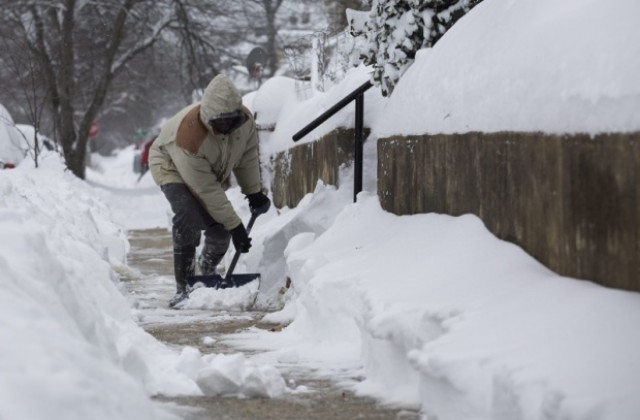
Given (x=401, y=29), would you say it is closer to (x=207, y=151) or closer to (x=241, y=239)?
(x=207, y=151)

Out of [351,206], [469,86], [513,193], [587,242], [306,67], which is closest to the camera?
[587,242]

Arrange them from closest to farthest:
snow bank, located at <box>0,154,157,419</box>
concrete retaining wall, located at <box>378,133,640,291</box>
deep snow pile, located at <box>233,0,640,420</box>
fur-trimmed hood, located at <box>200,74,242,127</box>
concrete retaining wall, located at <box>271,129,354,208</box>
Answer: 1. snow bank, located at <box>0,154,157,419</box>
2. deep snow pile, located at <box>233,0,640,420</box>
3. concrete retaining wall, located at <box>378,133,640,291</box>
4. fur-trimmed hood, located at <box>200,74,242,127</box>
5. concrete retaining wall, located at <box>271,129,354,208</box>

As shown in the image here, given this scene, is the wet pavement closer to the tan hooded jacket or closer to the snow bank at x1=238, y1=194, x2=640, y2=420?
the snow bank at x1=238, y1=194, x2=640, y2=420

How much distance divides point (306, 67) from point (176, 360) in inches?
462

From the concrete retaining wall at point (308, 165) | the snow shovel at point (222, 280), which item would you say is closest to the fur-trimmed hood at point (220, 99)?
the concrete retaining wall at point (308, 165)

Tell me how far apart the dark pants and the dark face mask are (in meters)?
0.64

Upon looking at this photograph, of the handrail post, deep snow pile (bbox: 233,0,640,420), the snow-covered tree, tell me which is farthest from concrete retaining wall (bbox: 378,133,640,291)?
the handrail post

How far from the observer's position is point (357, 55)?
8.68 m

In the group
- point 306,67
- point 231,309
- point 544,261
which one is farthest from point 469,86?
point 306,67

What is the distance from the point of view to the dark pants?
871cm

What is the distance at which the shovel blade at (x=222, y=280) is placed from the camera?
8375 mm

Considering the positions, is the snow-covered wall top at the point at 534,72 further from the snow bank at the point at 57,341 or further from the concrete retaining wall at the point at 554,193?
the snow bank at the point at 57,341

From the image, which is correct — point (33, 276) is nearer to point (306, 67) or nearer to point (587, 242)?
point (587, 242)

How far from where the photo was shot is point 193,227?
29.0ft
